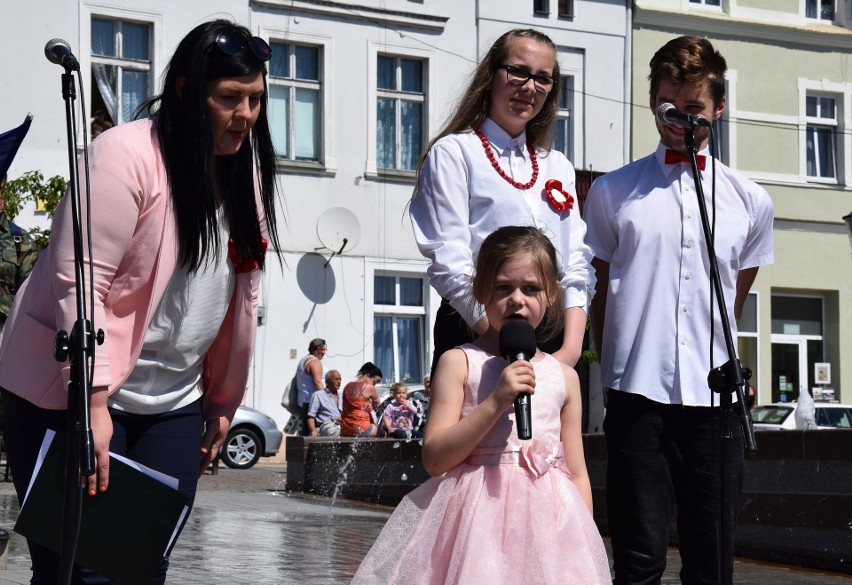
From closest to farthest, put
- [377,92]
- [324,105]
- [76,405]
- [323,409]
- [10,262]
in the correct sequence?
[76,405] → [10,262] → [323,409] → [324,105] → [377,92]

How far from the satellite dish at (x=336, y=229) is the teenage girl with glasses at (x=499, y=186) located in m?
21.5

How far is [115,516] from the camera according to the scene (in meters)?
3.84

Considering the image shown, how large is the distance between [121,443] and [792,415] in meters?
22.4

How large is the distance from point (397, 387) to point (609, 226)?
16394 millimetres

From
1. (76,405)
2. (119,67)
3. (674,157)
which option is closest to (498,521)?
(76,405)

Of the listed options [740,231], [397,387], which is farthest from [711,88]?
[397,387]

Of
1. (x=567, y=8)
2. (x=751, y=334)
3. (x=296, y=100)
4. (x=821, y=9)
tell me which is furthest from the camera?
(x=821, y=9)

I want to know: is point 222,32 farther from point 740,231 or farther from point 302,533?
point 302,533

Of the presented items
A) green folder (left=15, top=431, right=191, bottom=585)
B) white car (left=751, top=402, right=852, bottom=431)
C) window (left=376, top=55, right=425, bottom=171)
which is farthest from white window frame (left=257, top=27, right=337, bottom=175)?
green folder (left=15, top=431, right=191, bottom=585)

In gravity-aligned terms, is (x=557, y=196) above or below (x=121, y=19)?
below

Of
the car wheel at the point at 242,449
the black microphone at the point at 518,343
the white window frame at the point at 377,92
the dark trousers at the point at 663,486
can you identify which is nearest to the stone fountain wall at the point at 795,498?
the dark trousers at the point at 663,486

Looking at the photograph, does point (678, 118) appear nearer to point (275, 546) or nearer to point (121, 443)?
point (121, 443)

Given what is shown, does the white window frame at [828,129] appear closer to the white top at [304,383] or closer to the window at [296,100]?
the window at [296,100]

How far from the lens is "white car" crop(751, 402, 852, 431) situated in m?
25.3
